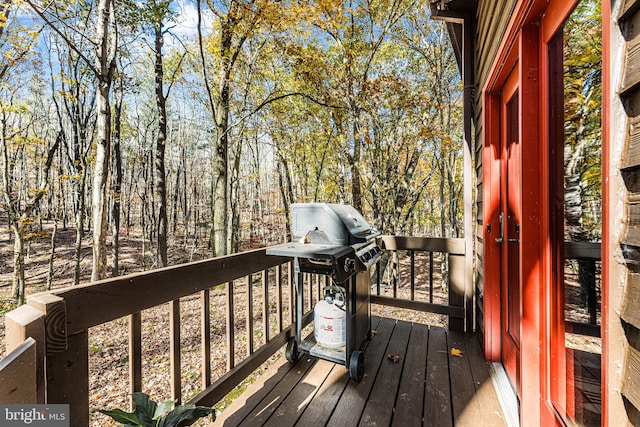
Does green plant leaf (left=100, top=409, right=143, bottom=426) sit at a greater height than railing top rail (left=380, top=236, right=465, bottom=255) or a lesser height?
lesser

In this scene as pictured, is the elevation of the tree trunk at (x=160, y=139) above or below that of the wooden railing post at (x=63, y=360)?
above

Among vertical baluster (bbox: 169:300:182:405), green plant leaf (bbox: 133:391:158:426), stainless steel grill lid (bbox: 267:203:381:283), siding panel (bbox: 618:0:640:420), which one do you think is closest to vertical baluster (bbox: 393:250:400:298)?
stainless steel grill lid (bbox: 267:203:381:283)

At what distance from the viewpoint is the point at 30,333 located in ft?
2.96

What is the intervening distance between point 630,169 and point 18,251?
969 cm

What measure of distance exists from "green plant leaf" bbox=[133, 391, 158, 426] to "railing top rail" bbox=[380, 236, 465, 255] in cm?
230

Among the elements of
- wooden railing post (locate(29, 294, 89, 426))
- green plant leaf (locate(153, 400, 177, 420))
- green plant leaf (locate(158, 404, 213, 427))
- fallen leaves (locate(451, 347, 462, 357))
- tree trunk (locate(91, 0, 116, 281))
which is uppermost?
tree trunk (locate(91, 0, 116, 281))

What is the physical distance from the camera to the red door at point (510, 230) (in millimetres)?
1863

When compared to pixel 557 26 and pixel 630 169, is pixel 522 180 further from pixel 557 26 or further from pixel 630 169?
pixel 630 169

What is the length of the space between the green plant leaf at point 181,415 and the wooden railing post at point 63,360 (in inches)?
11.3

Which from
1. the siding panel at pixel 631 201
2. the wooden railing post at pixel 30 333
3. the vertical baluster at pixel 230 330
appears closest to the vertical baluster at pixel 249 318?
the vertical baluster at pixel 230 330

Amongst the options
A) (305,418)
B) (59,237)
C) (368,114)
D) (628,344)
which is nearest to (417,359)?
(305,418)

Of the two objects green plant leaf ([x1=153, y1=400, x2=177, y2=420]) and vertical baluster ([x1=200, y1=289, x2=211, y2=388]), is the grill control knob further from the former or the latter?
green plant leaf ([x1=153, y1=400, x2=177, y2=420])

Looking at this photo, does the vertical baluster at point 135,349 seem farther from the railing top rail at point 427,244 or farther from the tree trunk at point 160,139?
the tree trunk at point 160,139

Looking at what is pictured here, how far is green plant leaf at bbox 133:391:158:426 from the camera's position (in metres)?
1.13
